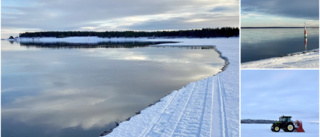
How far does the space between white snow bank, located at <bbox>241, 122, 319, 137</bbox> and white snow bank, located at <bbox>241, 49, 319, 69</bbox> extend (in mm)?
1112

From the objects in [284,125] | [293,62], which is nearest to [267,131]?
[284,125]

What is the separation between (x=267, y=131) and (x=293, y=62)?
190cm

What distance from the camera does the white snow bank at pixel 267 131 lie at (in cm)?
368

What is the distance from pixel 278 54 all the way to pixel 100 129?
4117 mm

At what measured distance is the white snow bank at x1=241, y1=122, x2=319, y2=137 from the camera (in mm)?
3682

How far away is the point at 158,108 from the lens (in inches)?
301

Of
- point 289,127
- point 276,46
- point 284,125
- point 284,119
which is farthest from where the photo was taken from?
point 276,46

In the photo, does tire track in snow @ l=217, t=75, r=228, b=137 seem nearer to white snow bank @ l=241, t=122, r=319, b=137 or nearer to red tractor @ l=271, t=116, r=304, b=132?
red tractor @ l=271, t=116, r=304, b=132

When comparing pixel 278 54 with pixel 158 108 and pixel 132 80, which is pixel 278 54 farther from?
pixel 132 80

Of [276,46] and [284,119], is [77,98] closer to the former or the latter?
[276,46]

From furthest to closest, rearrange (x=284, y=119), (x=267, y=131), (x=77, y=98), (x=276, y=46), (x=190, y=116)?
1. (x=77, y=98)
2. (x=276, y=46)
3. (x=190, y=116)
4. (x=284, y=119)
5. (x=267, y=131)

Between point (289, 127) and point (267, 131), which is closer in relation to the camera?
point (267, 131)

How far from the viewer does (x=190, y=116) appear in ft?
22.3

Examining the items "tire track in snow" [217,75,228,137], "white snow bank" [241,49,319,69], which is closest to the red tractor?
"white snow bank" [241,49,319,69]
